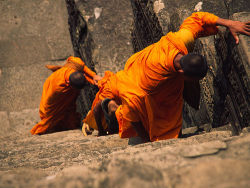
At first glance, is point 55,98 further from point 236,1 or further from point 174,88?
point 236,1

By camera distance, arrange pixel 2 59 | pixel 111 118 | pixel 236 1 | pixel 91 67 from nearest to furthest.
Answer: pixel 236 1 < pixel 111 118 < pixel 91 67 < pixel 2 59

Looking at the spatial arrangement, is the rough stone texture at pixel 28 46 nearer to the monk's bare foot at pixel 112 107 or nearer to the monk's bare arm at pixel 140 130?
the monk's bare foot at pixel 112 107

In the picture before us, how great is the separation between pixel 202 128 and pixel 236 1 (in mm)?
1167

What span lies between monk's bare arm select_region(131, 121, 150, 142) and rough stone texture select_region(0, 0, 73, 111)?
404 centimetres

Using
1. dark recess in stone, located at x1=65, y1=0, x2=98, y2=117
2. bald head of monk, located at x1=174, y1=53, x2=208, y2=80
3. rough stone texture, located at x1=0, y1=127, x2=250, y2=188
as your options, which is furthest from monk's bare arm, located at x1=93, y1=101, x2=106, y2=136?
rough stone texture, located at x1=0, y1=127, x2=250, y2=188

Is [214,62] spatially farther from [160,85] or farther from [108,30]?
[108,30]

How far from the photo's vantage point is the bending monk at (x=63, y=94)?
402cm

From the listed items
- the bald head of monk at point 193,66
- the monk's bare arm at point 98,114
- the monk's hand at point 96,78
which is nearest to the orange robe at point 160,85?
the bald head of monk at point 193,66

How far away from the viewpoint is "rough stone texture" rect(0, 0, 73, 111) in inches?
243

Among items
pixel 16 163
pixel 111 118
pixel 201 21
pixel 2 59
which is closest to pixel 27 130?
pixel 2 59

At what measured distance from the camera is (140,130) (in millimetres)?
2605

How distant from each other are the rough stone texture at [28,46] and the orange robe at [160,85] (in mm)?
4023

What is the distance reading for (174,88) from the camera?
2529mm

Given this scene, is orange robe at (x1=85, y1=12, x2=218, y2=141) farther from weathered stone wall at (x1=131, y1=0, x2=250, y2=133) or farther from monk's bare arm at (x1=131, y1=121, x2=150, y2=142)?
weathered stone wall at (x1=131, y1=0, x2=250, y2=133)
